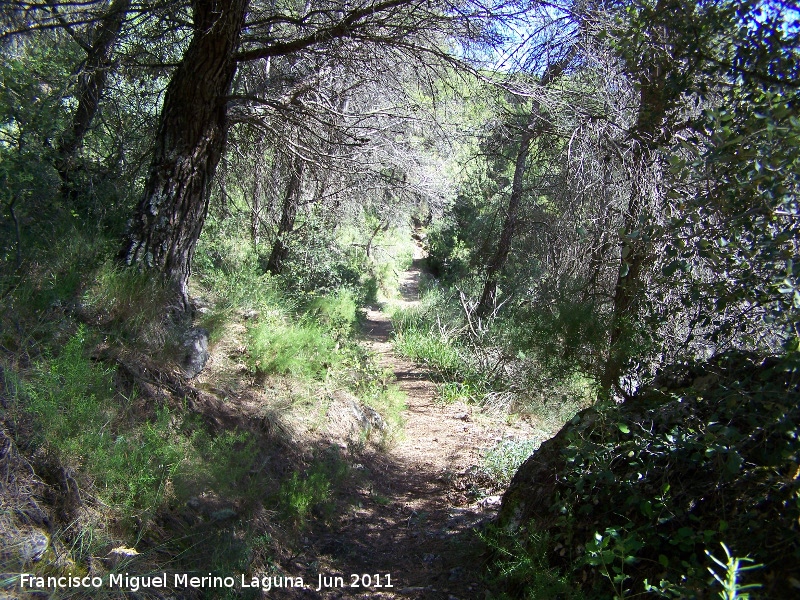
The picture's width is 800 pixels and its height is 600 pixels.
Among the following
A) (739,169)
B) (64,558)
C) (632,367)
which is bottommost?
(64,558)

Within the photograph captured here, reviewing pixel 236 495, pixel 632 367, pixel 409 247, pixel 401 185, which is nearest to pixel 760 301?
pixel 632 367

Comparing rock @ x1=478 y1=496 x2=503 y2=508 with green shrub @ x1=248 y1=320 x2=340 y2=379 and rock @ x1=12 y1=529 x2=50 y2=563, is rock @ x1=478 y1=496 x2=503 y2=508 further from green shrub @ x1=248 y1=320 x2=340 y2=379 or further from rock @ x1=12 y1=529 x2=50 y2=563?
rock @ x1=12 y1=529 x2=50 y2=563

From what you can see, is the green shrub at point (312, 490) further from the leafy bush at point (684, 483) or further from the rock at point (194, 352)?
the leafy bush at point (684, 483)

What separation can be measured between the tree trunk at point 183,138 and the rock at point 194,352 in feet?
2.14

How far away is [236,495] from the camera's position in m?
4.45

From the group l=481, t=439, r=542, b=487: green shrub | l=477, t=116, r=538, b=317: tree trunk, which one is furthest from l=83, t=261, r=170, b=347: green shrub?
l=477, t=116, r=538, b=317: tree trunk

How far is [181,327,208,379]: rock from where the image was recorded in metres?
5.35

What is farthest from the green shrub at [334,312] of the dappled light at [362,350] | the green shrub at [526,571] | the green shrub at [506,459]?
the green shrub at [526,571]

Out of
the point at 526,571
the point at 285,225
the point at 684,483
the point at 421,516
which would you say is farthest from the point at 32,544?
the point at 285,225

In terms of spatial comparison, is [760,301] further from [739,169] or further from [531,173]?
[531,173]

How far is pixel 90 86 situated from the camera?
20.1ft

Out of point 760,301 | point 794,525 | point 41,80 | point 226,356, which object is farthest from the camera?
point 226,356

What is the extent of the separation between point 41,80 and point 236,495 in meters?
4.46

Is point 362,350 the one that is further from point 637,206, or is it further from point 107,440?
point 107,440
